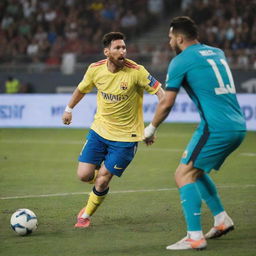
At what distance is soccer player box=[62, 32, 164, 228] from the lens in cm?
852

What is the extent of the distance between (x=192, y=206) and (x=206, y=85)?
A: 1.16m

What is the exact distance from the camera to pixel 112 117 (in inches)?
345

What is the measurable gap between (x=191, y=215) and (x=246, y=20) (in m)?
19.4

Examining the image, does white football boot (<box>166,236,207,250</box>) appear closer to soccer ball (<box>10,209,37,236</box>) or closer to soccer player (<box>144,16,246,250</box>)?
soccer player (<box>144,16,246,250</box>)

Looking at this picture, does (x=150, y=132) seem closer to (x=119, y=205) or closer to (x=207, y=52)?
(x=207, y=52)

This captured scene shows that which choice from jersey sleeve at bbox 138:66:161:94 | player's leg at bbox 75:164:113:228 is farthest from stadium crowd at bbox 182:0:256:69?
player's leg at bbox 75:164:113:228

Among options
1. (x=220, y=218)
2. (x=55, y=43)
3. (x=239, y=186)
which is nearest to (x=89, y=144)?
(x=220, y=218)

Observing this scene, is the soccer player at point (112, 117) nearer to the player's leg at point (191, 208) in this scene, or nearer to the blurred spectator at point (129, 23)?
the player's leg at point (191, 208)

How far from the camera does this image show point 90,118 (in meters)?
21.6

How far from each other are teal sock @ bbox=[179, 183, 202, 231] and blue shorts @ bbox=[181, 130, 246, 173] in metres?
0.23

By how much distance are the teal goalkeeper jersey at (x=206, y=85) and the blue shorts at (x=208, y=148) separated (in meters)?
0.06

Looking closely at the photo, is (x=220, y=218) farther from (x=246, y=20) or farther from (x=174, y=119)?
(x=246, y=20)

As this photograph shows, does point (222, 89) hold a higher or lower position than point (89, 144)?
higher

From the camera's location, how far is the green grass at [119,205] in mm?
7117
